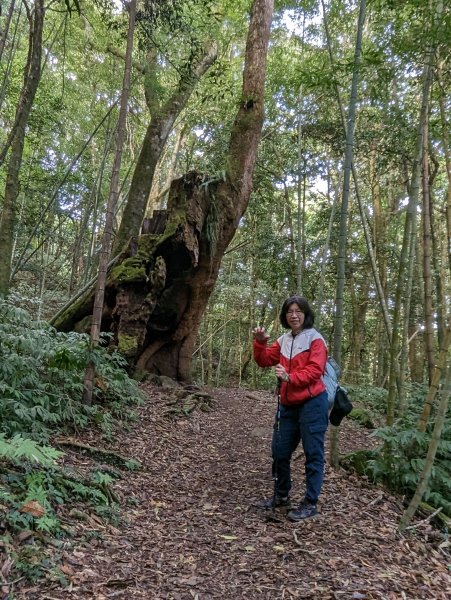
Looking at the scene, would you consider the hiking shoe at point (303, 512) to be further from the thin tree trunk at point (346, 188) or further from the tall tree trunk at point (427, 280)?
the tall tree trunk at point (427, 280)

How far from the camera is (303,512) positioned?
3436mm

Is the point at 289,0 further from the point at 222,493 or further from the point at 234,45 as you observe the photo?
the point at 222,493

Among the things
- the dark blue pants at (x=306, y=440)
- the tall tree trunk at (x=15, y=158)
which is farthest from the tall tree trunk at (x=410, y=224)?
the tall tree trunk at (x=15, y=158)

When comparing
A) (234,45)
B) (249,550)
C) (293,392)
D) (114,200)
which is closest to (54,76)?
(234,45)

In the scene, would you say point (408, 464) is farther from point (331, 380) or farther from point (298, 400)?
point (298, 400)

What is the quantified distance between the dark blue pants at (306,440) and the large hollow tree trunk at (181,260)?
3.68 metres

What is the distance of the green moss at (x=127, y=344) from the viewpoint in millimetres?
6680

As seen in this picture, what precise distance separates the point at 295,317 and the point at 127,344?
3.78 metres

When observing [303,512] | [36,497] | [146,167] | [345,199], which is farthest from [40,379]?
[146,167]

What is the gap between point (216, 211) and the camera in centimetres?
746

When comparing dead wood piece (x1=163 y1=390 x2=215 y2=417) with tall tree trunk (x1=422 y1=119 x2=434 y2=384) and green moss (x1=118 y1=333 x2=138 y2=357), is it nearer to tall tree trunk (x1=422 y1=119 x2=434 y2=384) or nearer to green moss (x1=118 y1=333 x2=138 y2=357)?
green moss (x1=118 y1=333 x2=138 y2=357)

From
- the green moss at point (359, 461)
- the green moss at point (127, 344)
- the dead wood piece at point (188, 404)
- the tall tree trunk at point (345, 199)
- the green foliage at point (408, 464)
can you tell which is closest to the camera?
the green foliage at point (408, 464)

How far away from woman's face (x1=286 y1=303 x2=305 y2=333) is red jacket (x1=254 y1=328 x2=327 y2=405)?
0.06 meters

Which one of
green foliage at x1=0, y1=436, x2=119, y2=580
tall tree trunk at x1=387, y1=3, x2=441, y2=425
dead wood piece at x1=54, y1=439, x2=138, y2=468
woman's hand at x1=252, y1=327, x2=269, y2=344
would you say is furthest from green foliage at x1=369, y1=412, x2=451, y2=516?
green foliage at x1=0, y1=436, x2=119, y2=580
